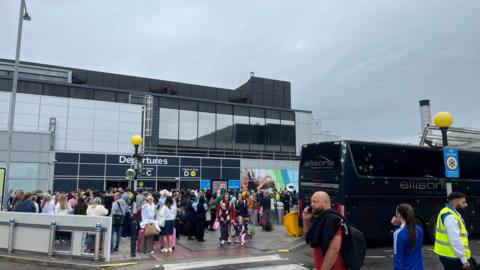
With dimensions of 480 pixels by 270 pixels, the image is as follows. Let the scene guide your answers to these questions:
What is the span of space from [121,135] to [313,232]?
108 ft

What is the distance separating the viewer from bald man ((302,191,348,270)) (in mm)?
3590

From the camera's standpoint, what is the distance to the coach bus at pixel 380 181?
1146 centimetres

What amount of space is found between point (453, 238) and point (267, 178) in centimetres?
3294

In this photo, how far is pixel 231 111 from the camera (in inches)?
1656

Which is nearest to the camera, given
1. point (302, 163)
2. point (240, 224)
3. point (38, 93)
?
point (240, 224)

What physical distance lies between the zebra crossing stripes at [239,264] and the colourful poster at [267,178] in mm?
25264

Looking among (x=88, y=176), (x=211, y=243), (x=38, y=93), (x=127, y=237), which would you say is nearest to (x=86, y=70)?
(x=38, y=93)

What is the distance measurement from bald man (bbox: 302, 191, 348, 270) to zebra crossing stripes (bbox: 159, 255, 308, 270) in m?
5.89

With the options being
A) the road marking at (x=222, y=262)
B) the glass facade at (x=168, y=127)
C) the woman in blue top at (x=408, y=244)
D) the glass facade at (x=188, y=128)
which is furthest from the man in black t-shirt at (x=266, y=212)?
the glass facade at (x=188, y=128)

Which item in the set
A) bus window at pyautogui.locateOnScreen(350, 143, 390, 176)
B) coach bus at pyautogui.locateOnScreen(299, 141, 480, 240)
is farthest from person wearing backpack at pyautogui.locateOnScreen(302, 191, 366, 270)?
bus window at pyautogui.locateOnScreen(350, 143, 390, 176)

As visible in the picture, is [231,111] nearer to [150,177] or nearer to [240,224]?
[150,177]

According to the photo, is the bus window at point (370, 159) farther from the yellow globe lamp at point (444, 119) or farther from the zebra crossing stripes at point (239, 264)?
the zebra crossing stripes at point (239, 264)

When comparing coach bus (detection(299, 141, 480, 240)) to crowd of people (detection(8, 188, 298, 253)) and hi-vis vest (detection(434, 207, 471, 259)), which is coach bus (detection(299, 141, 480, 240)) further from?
hi-vis vest (detection(434, 207, 471, 259))

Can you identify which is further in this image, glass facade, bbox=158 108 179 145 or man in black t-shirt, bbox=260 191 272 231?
glass facade, bbox=158 108 179 145
